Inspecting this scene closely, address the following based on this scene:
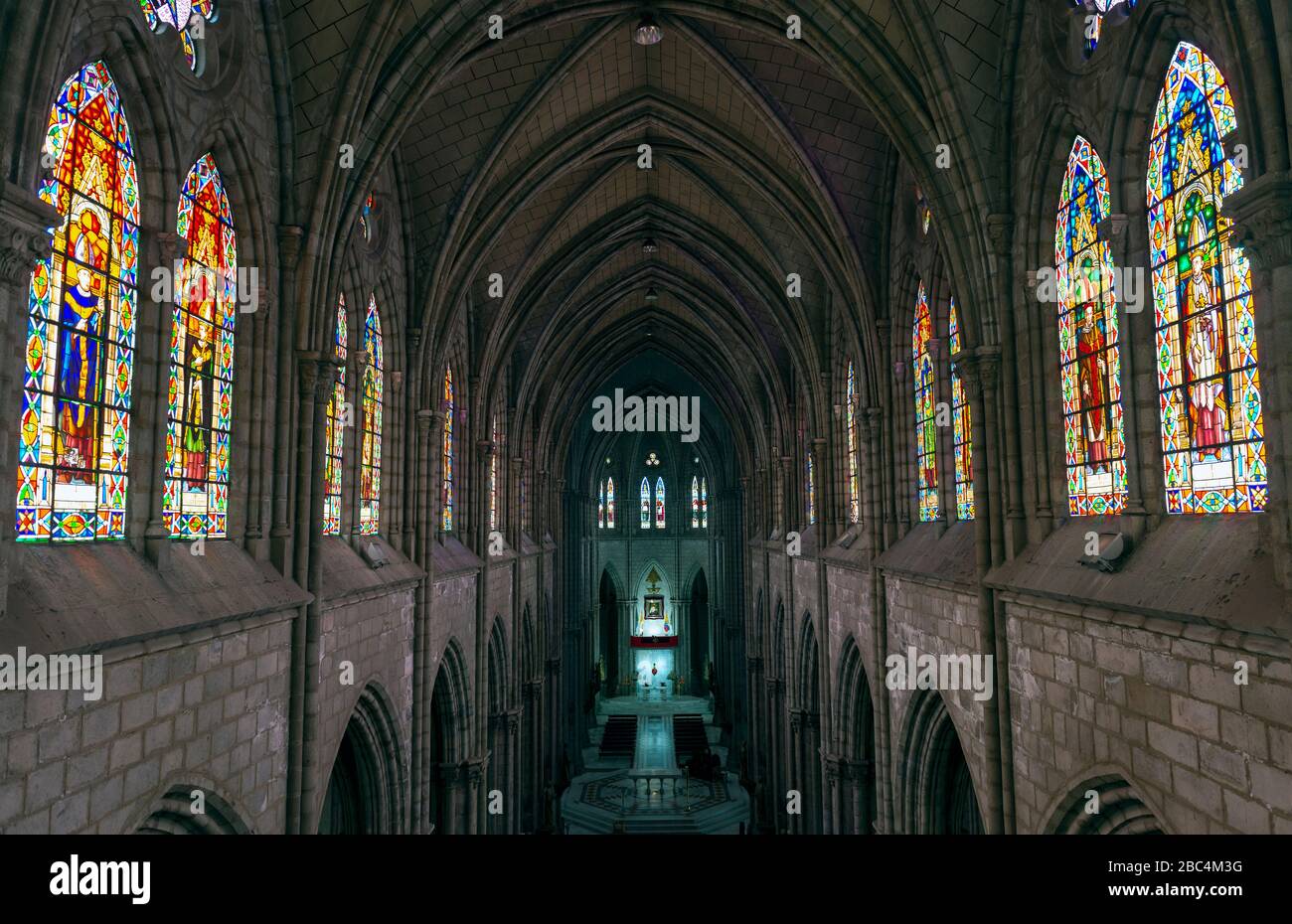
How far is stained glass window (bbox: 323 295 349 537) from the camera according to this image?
14.1m

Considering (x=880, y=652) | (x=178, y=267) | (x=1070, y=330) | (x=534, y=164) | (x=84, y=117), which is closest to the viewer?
(x=84, y=117)

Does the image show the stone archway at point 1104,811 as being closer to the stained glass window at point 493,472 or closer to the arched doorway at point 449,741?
the arched doorway at point 449,741

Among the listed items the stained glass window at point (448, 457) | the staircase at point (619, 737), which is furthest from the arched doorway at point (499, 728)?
the staircase at point (619, 737)

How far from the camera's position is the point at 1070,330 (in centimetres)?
1093

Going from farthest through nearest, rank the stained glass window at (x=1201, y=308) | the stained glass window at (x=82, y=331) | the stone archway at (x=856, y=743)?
the stone archway at (x=856, y=743)
the stained glass window at (x=1201, y=308)
the stained glass window at (x=82, y=331)

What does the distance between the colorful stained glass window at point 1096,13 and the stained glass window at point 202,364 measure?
1004 centimetres

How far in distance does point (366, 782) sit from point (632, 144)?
14448 mm

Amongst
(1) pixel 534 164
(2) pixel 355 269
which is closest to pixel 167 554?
(2) pixel 355 269

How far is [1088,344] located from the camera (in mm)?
10414

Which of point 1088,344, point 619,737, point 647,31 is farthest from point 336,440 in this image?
point 619,737

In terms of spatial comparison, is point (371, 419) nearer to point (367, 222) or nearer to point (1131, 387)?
point (367, 222)

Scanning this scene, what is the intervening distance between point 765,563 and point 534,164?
18826 mm

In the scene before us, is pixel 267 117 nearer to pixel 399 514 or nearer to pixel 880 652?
pixel 399 514

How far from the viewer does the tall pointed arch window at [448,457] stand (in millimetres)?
20969
